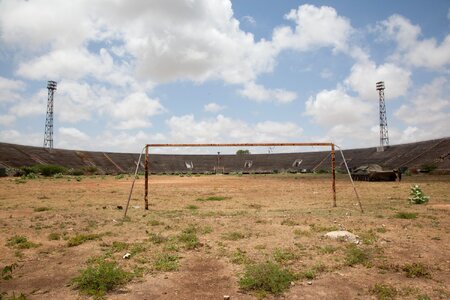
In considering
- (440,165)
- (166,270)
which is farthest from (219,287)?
(440,165)

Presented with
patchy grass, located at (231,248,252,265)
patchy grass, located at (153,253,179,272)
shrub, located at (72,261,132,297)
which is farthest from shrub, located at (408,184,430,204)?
shrub, located at (72,261,132,297)

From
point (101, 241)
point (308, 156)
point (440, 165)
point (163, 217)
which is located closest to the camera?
point (101, 241)

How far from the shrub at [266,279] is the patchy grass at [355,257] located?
1670mm

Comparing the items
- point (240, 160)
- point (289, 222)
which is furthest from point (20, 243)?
point (240, 160)

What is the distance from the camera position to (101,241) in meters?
9.16

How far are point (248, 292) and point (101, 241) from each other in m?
5.27

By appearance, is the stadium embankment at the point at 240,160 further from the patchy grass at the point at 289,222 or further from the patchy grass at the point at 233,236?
the patchy grass at the point at 233,236

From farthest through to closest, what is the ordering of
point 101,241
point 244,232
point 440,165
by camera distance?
point 440,165 → point 244,232 → point 101,241

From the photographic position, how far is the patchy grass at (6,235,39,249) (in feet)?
28.0

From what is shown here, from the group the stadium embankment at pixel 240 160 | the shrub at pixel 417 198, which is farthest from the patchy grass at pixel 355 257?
the stadium embankment at pixel 240 160

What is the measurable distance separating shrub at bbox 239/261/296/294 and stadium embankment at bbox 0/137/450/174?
4774 centimetres

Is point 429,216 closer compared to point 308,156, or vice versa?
point 429,216

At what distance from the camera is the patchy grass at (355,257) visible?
275 inches

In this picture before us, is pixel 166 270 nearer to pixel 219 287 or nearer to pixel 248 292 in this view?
pixel 219 287
